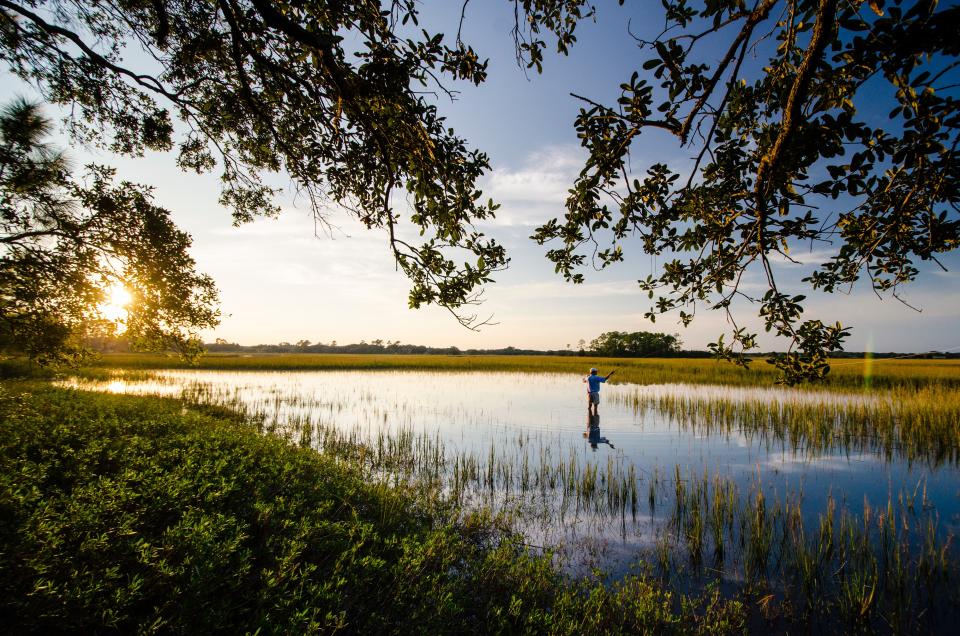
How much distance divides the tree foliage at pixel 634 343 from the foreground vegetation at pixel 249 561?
116351mm

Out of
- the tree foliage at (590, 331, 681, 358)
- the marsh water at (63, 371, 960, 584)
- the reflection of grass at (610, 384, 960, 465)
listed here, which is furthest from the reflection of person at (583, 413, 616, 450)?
the tree foliage at (590, 331, 681, 358)

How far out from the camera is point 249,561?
4066 mm

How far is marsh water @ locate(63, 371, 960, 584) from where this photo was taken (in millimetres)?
7629

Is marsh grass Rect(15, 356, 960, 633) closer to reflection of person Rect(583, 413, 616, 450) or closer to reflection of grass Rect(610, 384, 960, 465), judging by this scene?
reflection of grass Rect(610, 384, 960, 465)

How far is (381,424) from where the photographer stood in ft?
51.4

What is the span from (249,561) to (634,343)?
13377cm

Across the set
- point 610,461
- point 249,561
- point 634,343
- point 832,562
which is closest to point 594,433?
point 610,461

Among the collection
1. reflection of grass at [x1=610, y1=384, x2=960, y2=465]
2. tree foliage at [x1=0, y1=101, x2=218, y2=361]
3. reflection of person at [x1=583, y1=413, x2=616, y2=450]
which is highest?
tree foliage at [x1=0, y1=101, x2=218, y2=361]

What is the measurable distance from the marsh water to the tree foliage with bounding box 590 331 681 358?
103 meters

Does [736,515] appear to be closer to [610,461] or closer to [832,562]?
[832,562]

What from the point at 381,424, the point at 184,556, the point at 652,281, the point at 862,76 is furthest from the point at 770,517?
the point at 381,424

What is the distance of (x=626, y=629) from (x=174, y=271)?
1233cm

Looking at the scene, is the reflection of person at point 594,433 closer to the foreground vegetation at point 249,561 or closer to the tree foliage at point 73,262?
the foreground vegetation at point 249,561

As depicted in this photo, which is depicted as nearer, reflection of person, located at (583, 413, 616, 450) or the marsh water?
the marsh water
